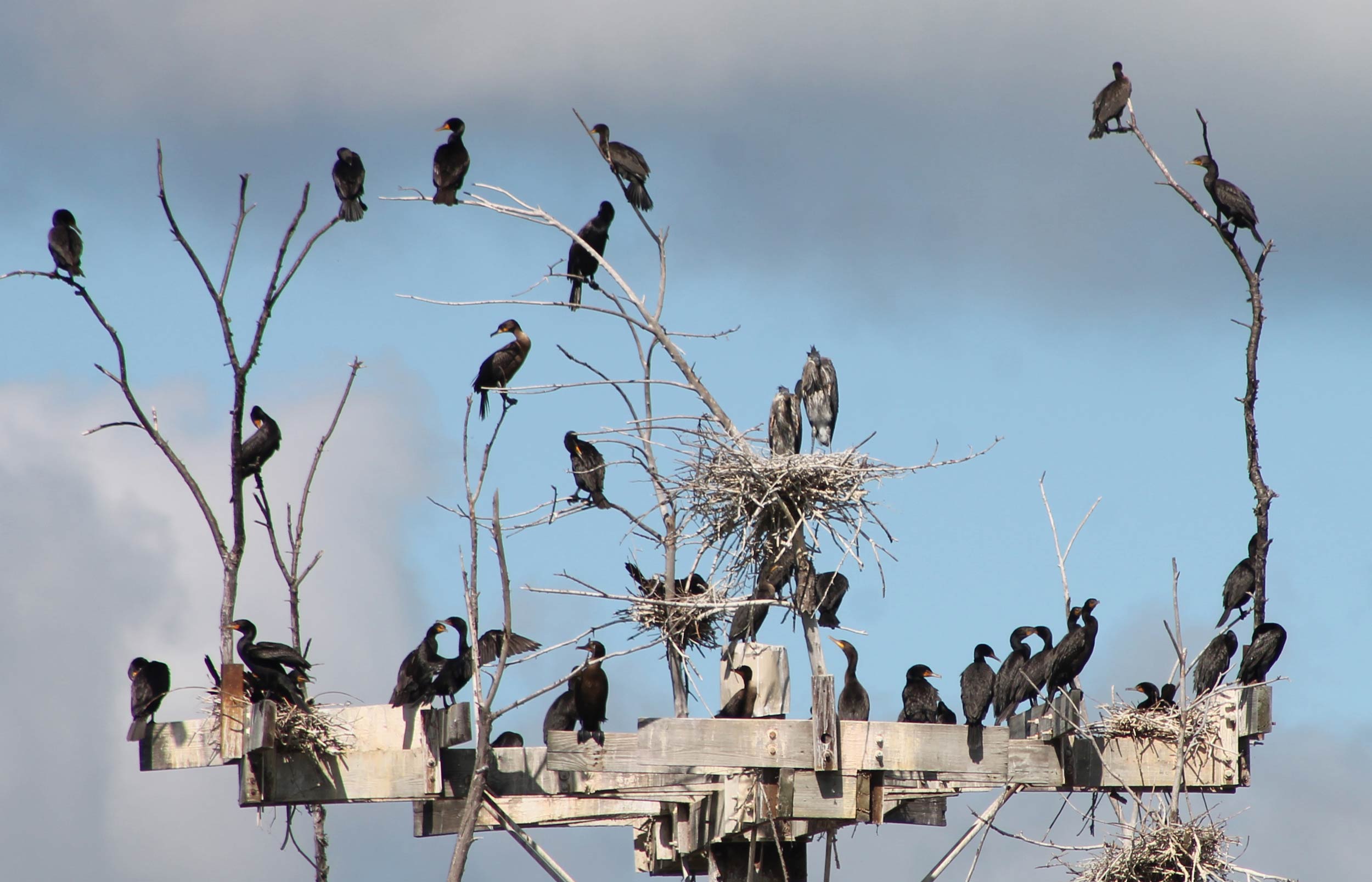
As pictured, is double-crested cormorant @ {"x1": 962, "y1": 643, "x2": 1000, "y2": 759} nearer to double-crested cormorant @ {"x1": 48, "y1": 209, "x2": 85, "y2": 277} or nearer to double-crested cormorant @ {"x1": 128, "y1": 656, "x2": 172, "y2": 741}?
double-crested cormorant @ {"x1": 128, "y1": 656, "x2": 172, "y2": 741}

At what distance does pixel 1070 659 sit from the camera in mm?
12094

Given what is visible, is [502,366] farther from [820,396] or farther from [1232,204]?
[1232,204]

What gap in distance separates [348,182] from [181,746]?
8082 millimetres

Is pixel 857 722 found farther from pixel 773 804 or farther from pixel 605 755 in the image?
pixel 605 755

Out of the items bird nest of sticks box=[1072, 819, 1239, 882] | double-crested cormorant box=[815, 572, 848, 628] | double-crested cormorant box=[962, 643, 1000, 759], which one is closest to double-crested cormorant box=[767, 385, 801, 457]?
double-crested cormorant box=[815, 572, 848, 628]

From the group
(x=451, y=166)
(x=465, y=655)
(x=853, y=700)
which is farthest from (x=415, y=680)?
(x=451, y=166)

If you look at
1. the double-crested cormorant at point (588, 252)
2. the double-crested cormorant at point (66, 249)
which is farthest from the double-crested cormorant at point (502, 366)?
the double-crested cormorant at point (66, 249)

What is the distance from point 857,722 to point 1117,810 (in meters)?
2.02

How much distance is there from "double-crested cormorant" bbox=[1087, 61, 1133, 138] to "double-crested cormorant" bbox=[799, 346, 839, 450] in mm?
4491

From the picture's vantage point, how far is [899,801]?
11859 mm

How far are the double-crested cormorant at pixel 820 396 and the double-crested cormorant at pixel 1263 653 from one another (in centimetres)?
373

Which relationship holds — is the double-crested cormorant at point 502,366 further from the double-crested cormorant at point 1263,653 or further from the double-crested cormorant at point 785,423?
the double-crested cormorant at point 1263,653

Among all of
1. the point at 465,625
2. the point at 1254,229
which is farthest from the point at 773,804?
the point at 1254,229

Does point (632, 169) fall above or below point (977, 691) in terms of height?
above
